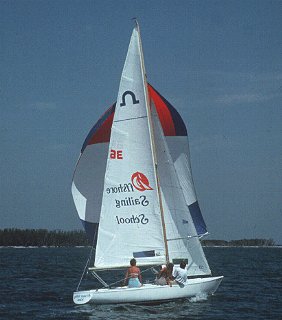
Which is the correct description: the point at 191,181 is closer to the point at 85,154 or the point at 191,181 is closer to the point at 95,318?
the point at 85,154

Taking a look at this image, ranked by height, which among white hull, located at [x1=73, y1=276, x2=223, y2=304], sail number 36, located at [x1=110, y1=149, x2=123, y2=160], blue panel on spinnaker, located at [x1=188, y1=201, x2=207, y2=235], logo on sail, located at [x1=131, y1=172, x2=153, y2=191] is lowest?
white hull, located at [x1=73, y1=276, x2=223, y2=304]

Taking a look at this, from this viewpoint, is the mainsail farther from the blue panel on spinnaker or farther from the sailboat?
the blue panel on spinnaker

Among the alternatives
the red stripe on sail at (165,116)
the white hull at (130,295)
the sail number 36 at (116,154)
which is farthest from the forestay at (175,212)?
the white hull at (130,295)

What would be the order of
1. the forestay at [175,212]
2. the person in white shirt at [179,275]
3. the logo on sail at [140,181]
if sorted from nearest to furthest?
the person in white shirt at [179,275]
the logo on sail at [140,181]
the forestay at [175,212]

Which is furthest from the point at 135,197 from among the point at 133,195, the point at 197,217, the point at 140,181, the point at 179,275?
the point at 179,275

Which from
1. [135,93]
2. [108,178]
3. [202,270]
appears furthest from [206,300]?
[135,93]

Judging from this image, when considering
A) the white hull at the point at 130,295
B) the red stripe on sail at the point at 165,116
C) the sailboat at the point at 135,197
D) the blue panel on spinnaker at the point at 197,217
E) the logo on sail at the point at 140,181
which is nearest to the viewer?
the white hull at the point at 130,295

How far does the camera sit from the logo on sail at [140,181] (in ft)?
75.6

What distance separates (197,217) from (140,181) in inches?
123

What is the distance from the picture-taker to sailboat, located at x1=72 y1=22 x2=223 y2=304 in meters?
22.7

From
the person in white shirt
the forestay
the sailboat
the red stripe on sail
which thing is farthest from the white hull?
the red stripe on sail

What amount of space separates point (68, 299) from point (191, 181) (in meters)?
6.97

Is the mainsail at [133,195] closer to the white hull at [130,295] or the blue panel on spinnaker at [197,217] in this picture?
the blue panel on spinnaker at [197,217]

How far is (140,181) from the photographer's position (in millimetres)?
23062
